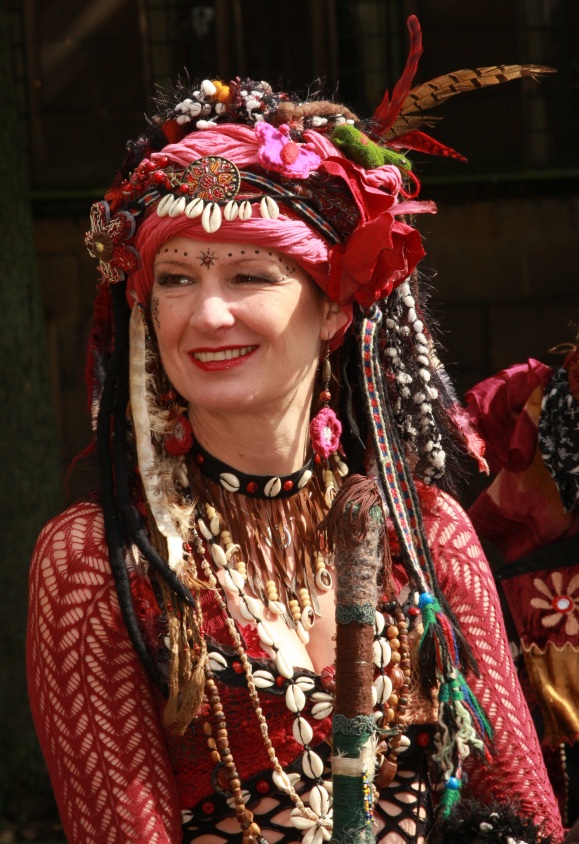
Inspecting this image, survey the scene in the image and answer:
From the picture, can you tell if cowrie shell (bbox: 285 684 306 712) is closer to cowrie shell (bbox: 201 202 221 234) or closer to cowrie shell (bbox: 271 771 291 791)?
cowrie shell (bbox: 271 771 291 791)

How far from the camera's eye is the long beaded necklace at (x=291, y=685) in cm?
260

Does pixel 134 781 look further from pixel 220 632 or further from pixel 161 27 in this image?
pixel 161 27

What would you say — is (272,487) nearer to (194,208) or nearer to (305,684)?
(305,684)

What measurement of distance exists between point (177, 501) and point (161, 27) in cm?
548

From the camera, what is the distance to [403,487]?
2822 mm

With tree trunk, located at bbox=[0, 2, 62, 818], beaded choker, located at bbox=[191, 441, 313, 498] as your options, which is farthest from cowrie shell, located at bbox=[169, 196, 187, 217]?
tree trunk, located at bbox=[0, 2, 62, 818]

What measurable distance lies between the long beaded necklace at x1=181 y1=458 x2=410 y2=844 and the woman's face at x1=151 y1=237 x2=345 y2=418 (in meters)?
0.28

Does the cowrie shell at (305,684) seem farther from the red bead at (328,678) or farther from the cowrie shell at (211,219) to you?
the cowrie shell at (211,219)

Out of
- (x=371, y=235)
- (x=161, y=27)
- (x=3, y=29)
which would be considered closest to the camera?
(x=371, y=235)

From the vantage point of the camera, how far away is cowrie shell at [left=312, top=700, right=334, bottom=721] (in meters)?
2.64

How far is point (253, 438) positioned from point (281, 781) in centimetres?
67

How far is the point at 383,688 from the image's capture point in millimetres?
2723

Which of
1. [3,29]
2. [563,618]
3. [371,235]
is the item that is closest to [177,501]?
[371,235]

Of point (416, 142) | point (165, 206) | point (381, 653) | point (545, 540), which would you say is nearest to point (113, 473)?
point (165, 206)
